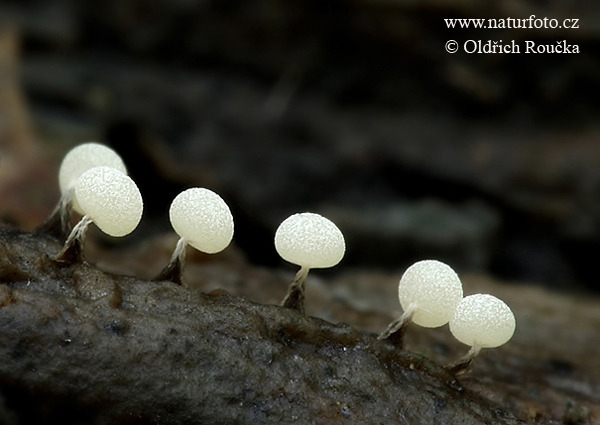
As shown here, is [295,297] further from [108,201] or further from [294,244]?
[108,201]

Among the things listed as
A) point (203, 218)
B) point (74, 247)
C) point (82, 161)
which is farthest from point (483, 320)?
point (82, 161)

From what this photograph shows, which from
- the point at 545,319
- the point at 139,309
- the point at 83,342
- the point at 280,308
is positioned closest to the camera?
the point at 83,342

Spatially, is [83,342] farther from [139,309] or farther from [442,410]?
[442,410]

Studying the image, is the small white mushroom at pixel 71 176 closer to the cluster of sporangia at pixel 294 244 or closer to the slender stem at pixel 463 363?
the cluster of sporangia at pixel 294 244

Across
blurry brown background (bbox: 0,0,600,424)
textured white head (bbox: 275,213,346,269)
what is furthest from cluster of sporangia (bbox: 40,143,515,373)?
blurry brown background (bbox: 0,0,600,424)

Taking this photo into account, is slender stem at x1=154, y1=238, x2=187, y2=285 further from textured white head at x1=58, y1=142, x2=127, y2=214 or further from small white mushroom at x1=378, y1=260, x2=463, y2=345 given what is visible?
small white mushroom at x1=378, y1=260, x2=463, y2=345

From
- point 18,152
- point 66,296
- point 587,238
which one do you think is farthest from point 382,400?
point 18,152
